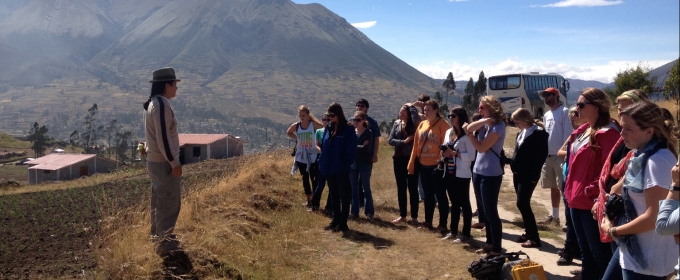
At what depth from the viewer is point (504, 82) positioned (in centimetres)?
2723

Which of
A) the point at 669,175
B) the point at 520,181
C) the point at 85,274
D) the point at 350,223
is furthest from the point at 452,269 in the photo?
the point at 85,274

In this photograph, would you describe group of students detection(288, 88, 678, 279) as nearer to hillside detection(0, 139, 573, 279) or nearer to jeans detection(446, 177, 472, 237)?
jeans detection(446, 177, 472, 237)

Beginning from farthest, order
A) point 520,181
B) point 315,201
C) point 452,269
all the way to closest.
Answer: point 315,201
point 520,181
point 452,269

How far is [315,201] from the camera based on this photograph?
791cm

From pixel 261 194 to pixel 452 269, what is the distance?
12.5 ft

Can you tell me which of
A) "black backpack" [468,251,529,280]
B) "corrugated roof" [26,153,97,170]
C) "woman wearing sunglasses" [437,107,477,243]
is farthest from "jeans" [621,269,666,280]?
"corrugated roof" [26,153,97,170]

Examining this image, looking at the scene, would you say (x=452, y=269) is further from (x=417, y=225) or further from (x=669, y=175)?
(x=669, y=175)

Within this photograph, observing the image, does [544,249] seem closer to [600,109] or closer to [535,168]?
[535,168]

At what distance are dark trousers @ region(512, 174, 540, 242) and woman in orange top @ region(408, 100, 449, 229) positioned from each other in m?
1.09

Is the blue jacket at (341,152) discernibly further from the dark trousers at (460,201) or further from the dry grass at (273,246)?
the dark trousers at (460,201)

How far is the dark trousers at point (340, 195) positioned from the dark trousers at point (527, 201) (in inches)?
82.3

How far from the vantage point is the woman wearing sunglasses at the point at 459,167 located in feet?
19.6

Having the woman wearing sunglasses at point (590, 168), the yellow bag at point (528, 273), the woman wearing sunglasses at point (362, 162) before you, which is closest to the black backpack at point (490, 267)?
the yellow bag at point (528, 273)

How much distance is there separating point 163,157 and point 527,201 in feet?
12.6
